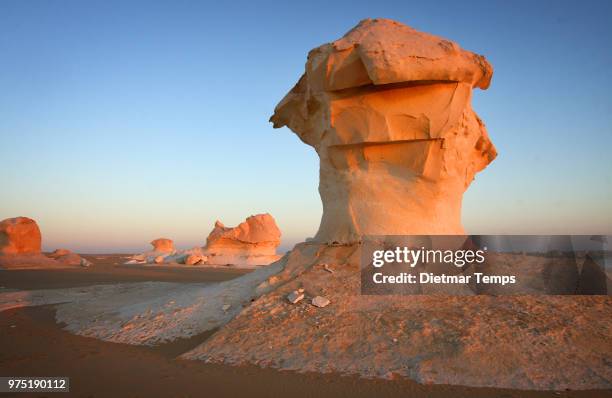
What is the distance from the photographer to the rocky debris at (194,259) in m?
28.9

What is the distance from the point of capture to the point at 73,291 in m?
12.6

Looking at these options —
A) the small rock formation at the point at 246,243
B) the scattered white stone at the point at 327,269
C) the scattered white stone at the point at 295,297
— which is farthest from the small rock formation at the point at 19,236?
the scattered white stone at the point at 295,297

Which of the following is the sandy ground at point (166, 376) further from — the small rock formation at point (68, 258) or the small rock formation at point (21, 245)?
the small rock formation at point (68, 258)

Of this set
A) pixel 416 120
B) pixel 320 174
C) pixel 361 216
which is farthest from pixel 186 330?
pixel 416 120

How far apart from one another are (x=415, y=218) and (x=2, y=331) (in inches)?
295

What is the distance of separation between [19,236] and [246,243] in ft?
43.6

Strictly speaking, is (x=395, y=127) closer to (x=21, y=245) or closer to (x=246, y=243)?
(x=246, y=243)

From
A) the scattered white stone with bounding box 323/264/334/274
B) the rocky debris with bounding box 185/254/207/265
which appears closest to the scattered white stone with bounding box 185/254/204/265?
the rocky debris with bounding box 185/254/207/265

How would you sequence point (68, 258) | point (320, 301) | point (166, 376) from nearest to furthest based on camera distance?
point (166, 376) < point (320, 301) < point (68, 258)

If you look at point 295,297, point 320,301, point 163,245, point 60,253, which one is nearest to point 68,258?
point 60,253

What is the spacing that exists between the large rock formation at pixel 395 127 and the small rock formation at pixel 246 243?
71.8 ft

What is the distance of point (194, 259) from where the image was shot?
2900 centimetres

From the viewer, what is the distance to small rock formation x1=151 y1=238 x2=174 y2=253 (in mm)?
37656

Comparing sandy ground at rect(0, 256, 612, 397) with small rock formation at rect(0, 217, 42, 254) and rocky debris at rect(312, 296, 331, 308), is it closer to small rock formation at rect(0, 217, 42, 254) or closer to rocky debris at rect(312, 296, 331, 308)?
rocky debris at rect(312, 296, 331, 308)
